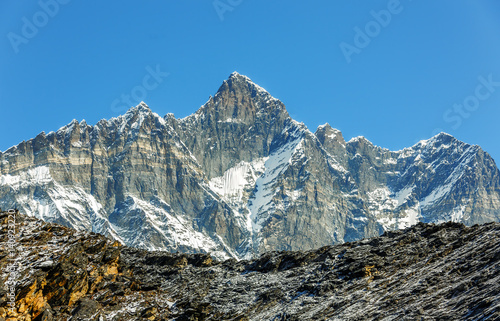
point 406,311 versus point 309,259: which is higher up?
point 309,259

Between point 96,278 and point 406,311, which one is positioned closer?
point 406,311

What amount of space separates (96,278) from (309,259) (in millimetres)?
35437

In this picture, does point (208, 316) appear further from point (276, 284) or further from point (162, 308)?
point (276, 284)

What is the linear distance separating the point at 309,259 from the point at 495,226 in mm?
30417

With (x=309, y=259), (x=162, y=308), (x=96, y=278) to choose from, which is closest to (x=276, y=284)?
(x=309, y=259)

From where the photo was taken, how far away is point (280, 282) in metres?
88.8

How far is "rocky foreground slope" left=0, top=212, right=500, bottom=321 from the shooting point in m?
64.4

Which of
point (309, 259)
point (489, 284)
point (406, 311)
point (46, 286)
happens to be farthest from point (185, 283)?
point (489, 284)

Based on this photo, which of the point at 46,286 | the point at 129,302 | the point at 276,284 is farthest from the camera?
the point at 276,284

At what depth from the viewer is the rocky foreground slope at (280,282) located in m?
64.4

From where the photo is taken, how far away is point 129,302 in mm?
79500

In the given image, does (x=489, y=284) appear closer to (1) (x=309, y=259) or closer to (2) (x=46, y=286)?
(1) (x=309, y=259)

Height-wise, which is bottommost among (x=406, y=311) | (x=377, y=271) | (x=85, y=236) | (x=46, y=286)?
(x=406, y=311)

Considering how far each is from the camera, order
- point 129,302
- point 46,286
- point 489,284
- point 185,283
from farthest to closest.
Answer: point 185,283 < point 129,302 < point 46,286 < point 489,284
